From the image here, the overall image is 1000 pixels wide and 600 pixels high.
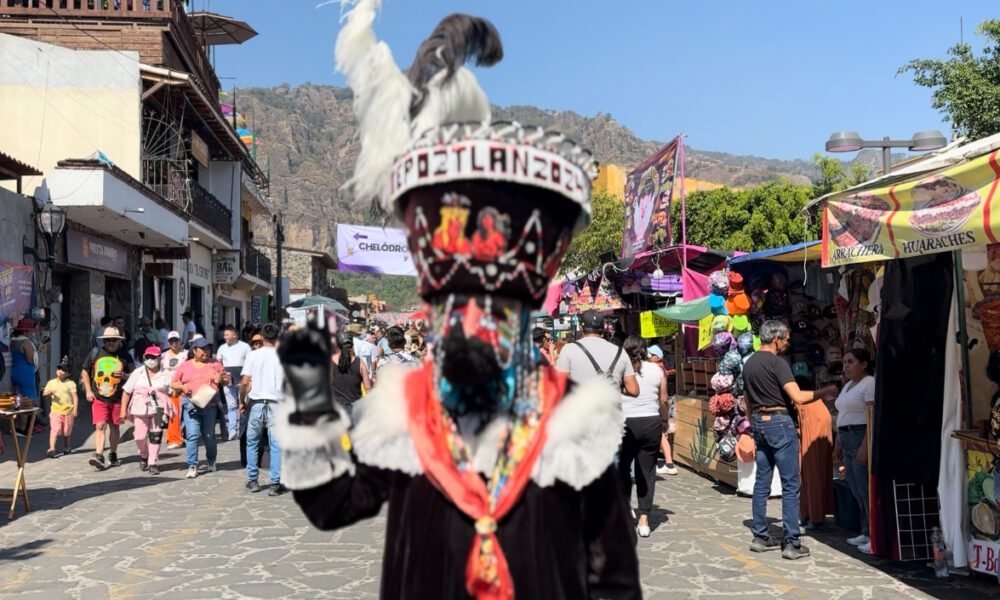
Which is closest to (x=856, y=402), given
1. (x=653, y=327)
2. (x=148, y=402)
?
(x=653, y=327)

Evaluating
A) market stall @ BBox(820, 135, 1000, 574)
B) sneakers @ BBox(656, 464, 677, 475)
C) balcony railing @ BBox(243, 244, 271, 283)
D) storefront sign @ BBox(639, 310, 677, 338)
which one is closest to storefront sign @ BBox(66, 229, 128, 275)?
storefront sign @ BBox(639, 310, 677, 338)

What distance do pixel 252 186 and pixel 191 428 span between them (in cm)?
2431

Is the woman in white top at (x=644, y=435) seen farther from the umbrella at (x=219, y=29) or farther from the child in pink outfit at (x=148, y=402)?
the umbrella at (x=219, y=29)

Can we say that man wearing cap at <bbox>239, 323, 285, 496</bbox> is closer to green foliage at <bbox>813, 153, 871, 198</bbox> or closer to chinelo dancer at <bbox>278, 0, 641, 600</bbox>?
chinelo dancer at <bbox>278, 0, 641, 600</bbox>

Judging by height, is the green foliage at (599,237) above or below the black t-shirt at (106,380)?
above

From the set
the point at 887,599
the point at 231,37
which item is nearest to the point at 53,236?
the point at 887,599

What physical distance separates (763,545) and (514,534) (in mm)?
5238

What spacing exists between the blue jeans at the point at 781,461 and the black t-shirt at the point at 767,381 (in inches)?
4.4

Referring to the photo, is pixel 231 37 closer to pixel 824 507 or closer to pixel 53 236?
pixel 53 236

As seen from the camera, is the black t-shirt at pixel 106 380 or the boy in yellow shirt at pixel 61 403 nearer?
the black t-shirt at pixel 106 380

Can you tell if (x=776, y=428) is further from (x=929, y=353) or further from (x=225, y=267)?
(x=225, y=267)

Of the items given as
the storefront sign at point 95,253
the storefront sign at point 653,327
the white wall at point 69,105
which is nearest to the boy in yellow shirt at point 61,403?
the storefront sign at point 95,253

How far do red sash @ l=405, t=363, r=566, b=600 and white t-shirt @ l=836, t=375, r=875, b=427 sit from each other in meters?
5.08

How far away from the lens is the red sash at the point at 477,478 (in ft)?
6.53
